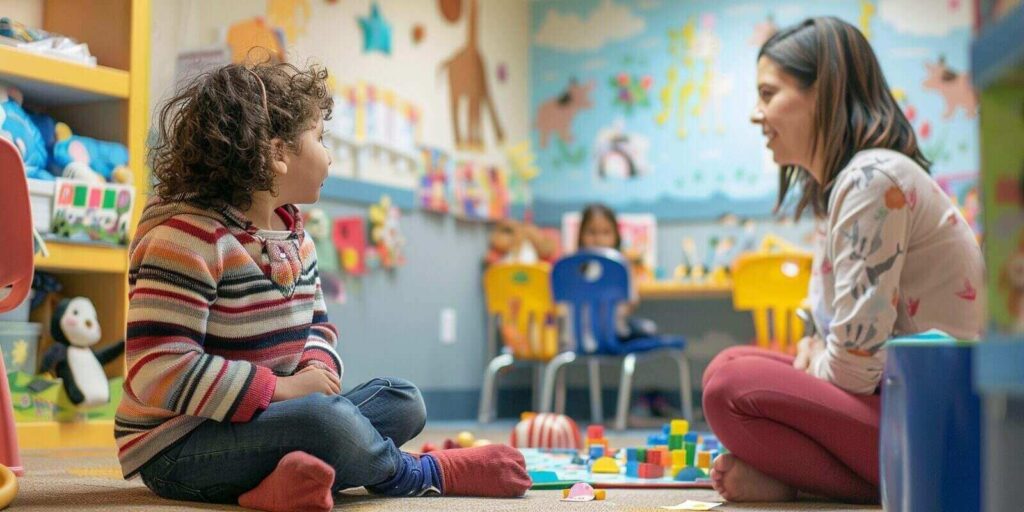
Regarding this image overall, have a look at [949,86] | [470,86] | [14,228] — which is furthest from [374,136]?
[14,228]

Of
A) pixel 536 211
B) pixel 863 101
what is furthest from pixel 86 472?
pixel 536 211

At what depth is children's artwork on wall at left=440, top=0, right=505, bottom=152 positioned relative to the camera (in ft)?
16.7

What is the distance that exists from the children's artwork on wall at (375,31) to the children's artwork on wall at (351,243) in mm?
688

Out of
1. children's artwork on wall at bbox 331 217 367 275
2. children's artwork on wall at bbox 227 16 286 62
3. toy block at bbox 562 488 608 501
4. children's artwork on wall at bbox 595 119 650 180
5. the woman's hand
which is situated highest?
children's artwork on wall at bbox 227 16 286 62

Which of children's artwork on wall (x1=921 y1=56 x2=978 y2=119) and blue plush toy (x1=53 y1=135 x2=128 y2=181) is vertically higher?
children's artwork on wall (x1=921 y1=56 x2=978 y2=119)

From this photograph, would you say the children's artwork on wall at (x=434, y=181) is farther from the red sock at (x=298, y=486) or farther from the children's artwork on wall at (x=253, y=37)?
the red sock at (x=298, y=486)

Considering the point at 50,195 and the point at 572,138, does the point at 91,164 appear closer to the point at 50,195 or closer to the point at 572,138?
the point at 50,195

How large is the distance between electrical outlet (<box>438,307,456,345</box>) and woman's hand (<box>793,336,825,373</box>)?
10.2ft

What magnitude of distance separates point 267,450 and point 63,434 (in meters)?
1.51

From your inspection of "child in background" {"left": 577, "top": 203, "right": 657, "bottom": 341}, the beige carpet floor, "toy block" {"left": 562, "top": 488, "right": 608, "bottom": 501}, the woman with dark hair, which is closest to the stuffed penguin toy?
the beige carpet floor

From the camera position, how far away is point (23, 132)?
8.94ft

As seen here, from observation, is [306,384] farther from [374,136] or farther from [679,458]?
[374,136]

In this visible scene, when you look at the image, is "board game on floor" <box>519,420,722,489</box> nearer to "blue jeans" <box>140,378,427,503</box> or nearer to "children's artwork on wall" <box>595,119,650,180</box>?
"blue jeans" <box>140,378,427,503</box>

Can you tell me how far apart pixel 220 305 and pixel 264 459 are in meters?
0.22
